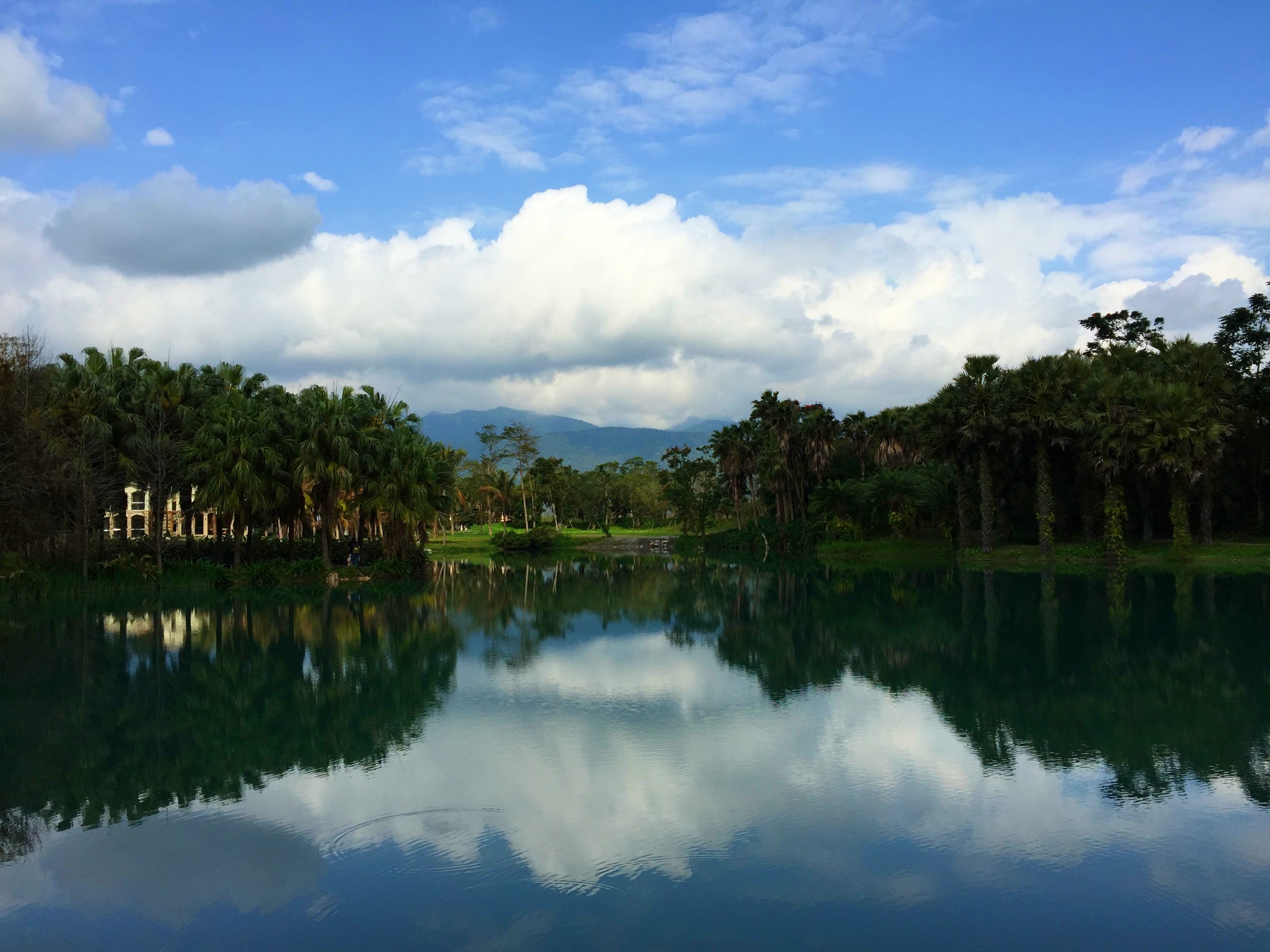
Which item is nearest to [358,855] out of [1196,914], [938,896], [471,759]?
[471,759]

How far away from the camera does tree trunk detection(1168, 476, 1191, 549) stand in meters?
42.4

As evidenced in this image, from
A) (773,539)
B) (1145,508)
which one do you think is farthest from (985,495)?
(773,539)

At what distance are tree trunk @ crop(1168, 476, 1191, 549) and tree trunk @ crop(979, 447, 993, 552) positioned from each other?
808cm

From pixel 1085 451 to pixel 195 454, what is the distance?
4139 cm

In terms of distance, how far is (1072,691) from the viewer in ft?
51.3

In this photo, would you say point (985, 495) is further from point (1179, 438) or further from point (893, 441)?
point (893, 441)

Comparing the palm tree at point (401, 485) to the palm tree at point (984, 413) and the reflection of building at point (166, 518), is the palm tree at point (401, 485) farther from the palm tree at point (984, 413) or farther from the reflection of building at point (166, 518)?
the palm tree at point (984, 413)

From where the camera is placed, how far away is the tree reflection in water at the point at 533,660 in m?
12.0

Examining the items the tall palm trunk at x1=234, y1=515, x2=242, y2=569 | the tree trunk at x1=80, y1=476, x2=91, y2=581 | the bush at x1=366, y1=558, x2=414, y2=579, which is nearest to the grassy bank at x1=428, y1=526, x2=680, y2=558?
the bush at x1=366, y1=558, x2=414, y2=579

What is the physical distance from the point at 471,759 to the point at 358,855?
3.38m

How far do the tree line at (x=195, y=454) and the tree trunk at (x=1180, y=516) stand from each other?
3590cm

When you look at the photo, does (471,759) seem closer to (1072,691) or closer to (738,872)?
(738,872)

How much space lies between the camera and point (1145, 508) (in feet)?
154

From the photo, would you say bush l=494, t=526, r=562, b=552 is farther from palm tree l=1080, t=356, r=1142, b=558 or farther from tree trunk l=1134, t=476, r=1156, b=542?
tree trunk l=1134, t=476, r=1156, b=542
